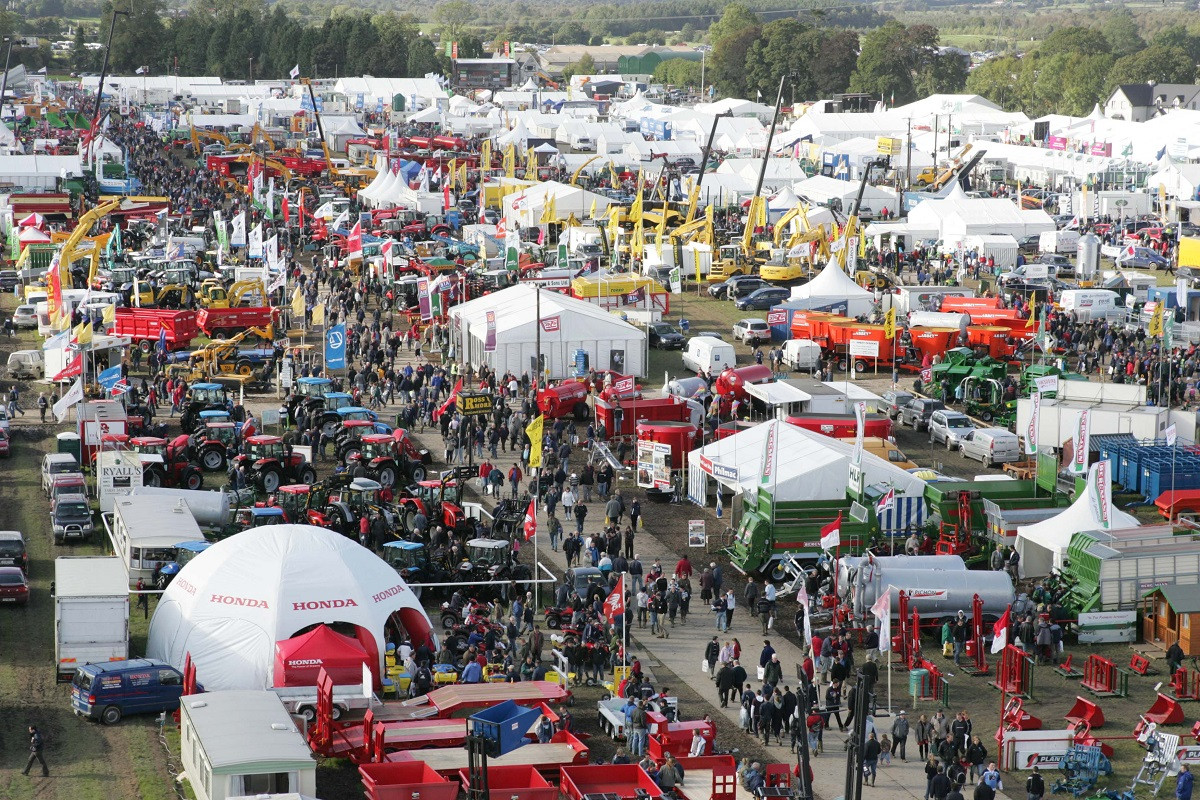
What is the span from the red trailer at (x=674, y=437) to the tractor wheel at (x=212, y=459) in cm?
826

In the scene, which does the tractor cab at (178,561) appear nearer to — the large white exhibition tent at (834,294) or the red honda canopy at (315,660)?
the red honda canopy at (315,660)

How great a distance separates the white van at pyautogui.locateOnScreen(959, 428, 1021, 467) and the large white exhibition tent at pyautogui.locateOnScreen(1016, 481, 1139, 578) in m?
6.66

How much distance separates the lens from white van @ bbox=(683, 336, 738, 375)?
137ft

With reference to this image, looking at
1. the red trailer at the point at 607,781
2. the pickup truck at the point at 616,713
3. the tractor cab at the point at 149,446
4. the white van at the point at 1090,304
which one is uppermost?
the white van at the point at 1090,304

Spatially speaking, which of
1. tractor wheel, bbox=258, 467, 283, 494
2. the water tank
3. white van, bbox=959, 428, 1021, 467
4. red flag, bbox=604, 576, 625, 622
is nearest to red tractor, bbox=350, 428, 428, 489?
tractor wheel, bbox=258, 467, 283, 494

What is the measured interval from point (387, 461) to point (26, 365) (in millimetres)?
13831

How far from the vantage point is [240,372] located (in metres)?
40.7

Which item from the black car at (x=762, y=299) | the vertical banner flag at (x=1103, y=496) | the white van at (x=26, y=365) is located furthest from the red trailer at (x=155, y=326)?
the vertical banner flag at (x=1103, y=496)

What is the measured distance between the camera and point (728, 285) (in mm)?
54406

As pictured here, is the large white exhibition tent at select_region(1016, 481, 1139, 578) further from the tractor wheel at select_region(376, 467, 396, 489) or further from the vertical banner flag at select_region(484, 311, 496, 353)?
the vertical banner flag at select_region(484, 311, 496, 353)

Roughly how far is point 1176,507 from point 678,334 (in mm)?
17971

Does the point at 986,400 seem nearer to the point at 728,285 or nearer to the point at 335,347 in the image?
the point at 335,347

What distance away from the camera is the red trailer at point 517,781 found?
18.8m

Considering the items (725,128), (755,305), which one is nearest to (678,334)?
(755,305)
